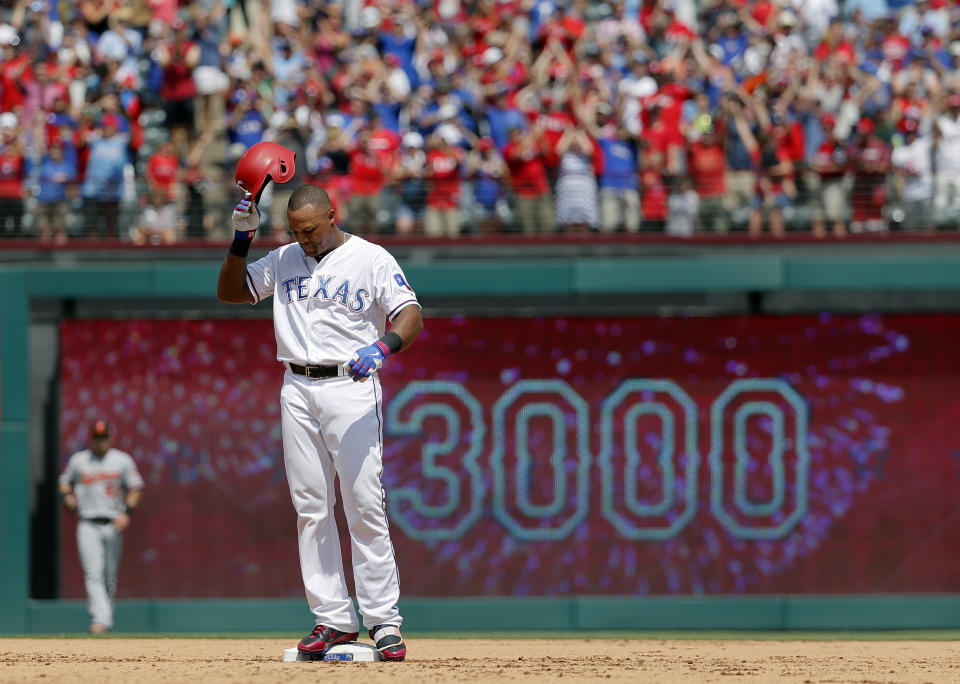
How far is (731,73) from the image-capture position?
1408 centimetres

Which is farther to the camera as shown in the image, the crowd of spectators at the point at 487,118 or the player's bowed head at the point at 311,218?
the crowd of spectators at the point at 487,118

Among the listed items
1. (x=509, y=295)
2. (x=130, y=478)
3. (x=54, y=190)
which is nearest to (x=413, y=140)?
(x=509, y=295)

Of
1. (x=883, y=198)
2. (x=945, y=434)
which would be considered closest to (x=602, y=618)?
(x=945, y=434)

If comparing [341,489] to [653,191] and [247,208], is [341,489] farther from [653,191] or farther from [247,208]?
[653,191]

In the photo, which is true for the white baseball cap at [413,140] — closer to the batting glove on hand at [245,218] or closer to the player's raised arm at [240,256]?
the player's raised arm at [240,256]

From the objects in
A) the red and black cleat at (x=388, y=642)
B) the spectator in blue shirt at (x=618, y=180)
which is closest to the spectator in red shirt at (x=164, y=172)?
the spectator in blue shirt at (x=618, y=180)

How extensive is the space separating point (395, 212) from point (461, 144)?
40.2 inches

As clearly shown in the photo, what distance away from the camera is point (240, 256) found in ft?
22.5

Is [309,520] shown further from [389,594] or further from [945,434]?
[945,434]

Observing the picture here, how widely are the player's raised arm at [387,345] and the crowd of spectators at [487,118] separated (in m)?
5.82

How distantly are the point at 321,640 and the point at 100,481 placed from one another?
20.1ft

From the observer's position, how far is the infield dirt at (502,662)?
625 centimetres

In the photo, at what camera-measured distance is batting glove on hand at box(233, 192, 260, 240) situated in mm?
6727

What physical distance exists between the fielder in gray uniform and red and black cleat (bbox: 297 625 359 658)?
19.6 feet
